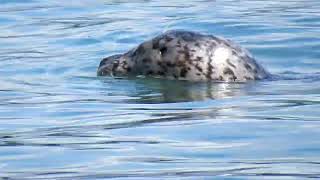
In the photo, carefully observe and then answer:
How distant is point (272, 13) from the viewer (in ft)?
51.0

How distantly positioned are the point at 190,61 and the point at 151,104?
1907 mm

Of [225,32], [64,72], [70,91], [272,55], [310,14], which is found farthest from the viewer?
[310,14]

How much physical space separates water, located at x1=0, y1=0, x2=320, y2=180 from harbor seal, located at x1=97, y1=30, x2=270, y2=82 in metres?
0.24

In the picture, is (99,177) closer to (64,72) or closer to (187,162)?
(187,162)

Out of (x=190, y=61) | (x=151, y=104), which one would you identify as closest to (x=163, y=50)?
(x=190, y=61)

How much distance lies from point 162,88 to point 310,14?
530 cm

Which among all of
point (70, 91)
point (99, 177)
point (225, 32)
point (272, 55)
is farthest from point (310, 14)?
point (99, 177)

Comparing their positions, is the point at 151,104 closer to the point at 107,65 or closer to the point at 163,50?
the point at 163,50

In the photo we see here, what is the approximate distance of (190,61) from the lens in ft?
36.0

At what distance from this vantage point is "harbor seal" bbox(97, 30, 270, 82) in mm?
10828

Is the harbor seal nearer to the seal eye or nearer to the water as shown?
the seal eye

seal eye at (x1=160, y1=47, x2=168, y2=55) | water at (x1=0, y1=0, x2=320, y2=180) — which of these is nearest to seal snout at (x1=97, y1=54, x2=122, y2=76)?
water at (x1=0, y1=0, x2=320, y2=180)

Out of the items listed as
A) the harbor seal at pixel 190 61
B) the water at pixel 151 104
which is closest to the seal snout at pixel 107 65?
the harbor seal at pixel 190 61

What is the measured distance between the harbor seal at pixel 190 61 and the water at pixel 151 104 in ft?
0.79
